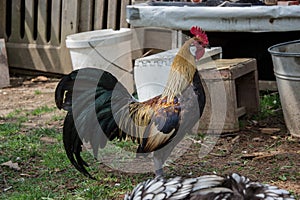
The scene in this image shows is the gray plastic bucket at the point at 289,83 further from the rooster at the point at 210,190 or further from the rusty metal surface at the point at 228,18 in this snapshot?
the rooster at the point at 210,190

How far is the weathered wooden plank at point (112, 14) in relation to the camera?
888 centimetres

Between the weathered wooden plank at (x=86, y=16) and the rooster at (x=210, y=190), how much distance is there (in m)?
6.07

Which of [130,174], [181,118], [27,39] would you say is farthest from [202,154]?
[27,39]

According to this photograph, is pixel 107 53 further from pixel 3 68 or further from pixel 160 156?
pixel 160 156

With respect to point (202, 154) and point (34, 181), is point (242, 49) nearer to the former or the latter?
point (202, 154)

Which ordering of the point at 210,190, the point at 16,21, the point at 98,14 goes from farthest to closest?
the point at 16,21
the point at 98,14
the point at 210,190

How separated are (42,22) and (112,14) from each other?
4.59 feet

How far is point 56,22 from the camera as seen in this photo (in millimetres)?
9531

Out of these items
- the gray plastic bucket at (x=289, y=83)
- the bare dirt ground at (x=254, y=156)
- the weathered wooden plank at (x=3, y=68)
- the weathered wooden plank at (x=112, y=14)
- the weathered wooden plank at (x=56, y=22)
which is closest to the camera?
the bare dirt ground at (x=254, y=156)

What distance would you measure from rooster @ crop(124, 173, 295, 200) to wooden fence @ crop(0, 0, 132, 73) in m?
5.61

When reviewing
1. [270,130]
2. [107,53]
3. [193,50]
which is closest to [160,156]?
[193,50]

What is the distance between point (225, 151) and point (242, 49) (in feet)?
8.59

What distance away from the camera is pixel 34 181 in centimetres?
533

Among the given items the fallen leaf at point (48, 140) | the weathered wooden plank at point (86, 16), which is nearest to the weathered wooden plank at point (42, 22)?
the weathered wooden plank at point (86, 16)
